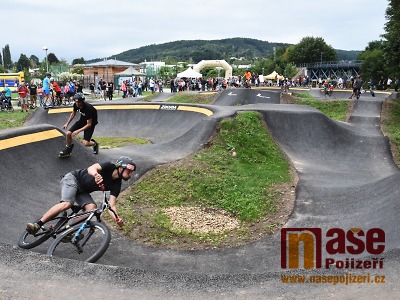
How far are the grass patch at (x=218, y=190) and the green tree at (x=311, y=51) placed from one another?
11219cm

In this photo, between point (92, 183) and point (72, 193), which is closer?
point (72, 193)

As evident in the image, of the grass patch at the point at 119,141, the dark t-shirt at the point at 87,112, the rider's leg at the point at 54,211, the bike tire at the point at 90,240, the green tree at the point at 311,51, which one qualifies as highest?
the green tree at the point at 311,51

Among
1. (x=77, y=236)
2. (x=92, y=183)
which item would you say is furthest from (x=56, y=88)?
(x=77, y=236)

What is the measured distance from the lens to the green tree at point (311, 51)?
119312 millimetres

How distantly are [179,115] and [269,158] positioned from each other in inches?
348

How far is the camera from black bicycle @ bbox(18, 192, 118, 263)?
245 inches

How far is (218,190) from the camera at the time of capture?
10875mm

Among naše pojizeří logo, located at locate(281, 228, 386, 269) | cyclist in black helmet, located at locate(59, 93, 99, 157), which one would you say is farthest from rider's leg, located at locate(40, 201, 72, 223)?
cyclist in black helmet, located at locate(59, 93, 99, 157)

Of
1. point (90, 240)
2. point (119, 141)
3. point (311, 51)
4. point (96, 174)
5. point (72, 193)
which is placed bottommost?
point (119, 141)

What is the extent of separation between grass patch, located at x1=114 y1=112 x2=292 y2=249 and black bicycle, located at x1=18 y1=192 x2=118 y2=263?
183cm

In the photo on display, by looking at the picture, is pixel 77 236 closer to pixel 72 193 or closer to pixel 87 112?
pixel 72 193

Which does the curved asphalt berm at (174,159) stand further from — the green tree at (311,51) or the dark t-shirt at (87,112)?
the green tree at (311,51)

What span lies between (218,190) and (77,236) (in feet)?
17.2

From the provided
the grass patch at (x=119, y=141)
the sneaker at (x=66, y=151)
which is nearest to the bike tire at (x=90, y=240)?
the sneaker at (x=66, y=151)
